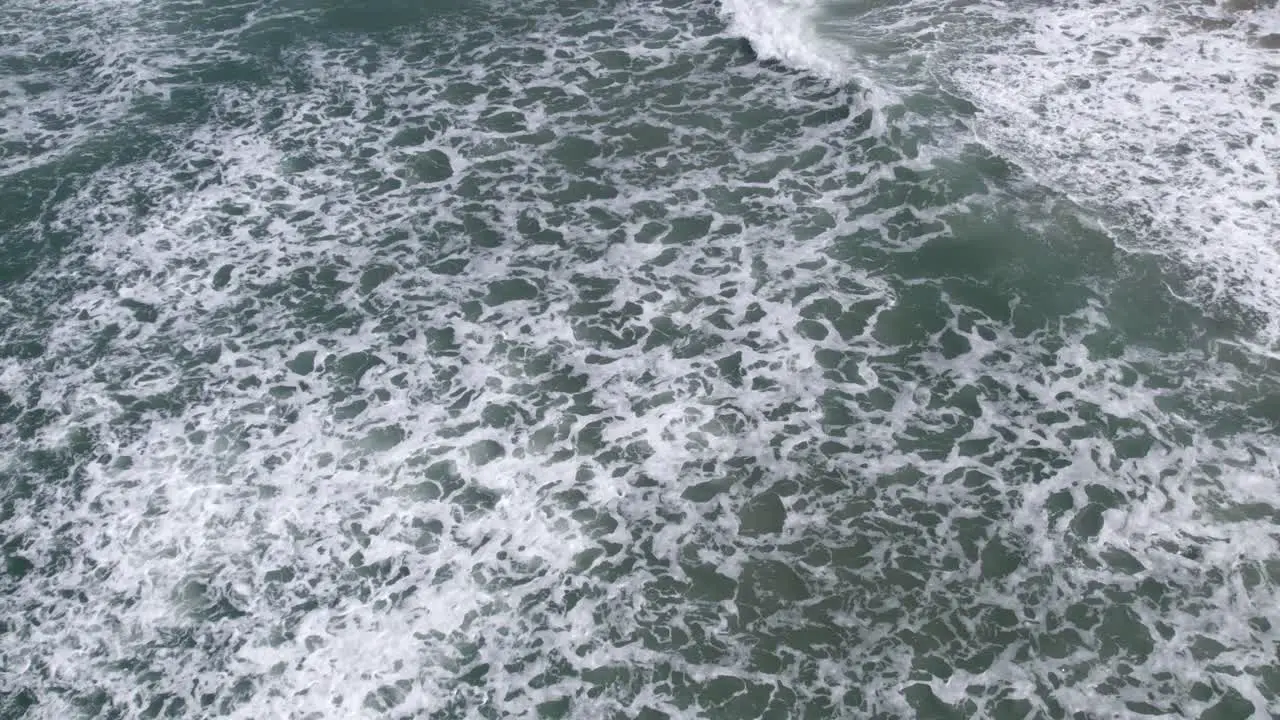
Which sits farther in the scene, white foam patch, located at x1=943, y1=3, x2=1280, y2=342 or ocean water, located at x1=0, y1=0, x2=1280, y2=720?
white foam patch, located at x1=943, y1=3, x2=1280, y2=342

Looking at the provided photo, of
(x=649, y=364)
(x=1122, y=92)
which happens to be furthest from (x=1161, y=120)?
(x=649, y=364)

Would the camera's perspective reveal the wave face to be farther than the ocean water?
Yes

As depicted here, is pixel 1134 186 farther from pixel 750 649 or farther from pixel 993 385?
pixel 750 649

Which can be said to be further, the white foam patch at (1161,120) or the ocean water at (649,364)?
the white foam patch at (1161,120)

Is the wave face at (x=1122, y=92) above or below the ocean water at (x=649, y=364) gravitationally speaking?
above

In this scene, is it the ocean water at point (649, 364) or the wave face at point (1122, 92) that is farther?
the wave face at point (1122, 92)

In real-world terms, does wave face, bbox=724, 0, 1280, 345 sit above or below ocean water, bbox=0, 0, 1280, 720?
above

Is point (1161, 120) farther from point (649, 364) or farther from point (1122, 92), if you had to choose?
point (649, 364)

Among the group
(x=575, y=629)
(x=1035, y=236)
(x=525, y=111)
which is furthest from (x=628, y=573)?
(x=525, y=111)
